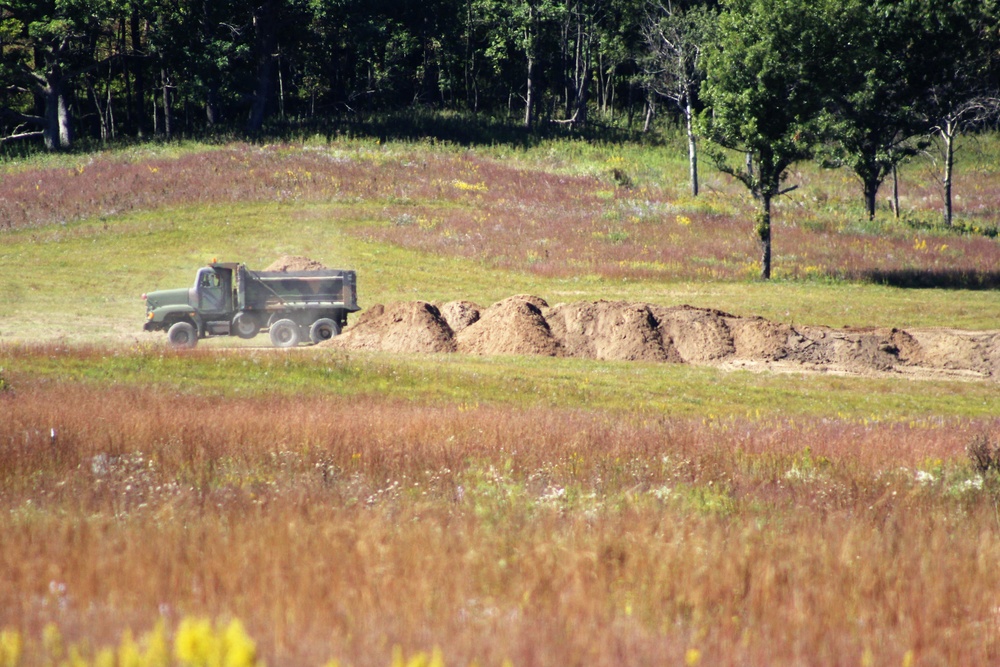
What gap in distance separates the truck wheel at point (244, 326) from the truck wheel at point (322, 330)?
1605 mm

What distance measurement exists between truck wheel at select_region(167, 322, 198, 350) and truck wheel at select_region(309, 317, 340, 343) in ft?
10.6

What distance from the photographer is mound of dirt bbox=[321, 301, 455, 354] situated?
23.7 m

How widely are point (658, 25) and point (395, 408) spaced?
159 feet

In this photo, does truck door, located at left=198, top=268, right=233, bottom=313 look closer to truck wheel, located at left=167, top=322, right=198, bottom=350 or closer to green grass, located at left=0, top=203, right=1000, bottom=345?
truck wheel, located at left=167, top=322, right=198, bottom=350

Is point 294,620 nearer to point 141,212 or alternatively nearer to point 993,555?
point 993,555

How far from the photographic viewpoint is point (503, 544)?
5.81 metres

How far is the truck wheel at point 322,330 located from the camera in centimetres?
2477

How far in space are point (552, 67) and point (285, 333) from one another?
239ft

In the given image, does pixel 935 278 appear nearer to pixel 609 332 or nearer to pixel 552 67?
pixel 609 332

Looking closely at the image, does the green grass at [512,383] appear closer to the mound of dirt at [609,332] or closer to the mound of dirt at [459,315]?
the mound of dirt at [609,332]

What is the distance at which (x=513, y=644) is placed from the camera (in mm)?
A: 3963

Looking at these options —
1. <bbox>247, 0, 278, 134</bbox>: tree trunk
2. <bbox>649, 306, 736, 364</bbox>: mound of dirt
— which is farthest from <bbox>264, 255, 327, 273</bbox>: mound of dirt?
<bbox>247, 0, 278, 134</bbox>: tree trunk

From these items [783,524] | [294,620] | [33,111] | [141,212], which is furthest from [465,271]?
[33,111]

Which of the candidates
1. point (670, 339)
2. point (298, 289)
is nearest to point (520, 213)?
point (298, 289)
